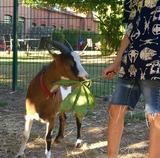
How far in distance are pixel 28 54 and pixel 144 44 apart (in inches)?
305

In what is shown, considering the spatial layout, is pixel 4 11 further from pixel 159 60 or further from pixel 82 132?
pixel 159 60

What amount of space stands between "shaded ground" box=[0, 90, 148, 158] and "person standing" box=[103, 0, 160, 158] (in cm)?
161

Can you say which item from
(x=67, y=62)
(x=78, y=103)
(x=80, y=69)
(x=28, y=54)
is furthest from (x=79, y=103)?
(x=28, y=54)

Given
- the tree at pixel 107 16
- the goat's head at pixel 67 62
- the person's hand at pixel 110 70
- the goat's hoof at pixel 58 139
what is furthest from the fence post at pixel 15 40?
the person's hand at pixel 110 70

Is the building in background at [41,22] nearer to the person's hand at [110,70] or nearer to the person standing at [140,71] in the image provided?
the person's hand at [110,70]

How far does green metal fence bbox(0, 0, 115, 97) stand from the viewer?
28.4 ft

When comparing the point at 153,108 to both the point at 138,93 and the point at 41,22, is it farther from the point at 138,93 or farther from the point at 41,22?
the point at 41,22

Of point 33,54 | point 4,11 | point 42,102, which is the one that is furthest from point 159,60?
point 4,11

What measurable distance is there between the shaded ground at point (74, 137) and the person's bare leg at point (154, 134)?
1636 mm

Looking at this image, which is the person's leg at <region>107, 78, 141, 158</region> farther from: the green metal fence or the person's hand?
the green metal fence

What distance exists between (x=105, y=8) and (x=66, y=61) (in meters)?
4.88

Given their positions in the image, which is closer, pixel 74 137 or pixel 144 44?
pixel 144 44

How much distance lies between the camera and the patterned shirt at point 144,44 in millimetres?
2650

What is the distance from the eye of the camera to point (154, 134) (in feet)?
9.07
